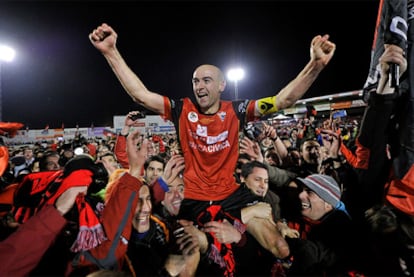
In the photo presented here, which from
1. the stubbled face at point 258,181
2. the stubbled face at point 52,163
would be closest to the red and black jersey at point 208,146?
the stubbled face at point 258,181

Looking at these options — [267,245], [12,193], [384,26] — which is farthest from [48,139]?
[384,26]

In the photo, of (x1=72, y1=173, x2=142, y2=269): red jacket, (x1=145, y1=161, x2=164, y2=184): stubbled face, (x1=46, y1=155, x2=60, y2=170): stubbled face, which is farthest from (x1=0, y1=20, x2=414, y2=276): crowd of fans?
(x1=46, y1=155, x2=60, y2=170): stubbled face

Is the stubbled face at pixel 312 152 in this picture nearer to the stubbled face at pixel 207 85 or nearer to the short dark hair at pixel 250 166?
the short dark hair at pixel 250 166

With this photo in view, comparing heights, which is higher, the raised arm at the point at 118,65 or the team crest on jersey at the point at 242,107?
the raised arm at the point at 118,65

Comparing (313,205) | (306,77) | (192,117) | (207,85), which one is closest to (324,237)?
(313,205)

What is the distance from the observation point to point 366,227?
260cm

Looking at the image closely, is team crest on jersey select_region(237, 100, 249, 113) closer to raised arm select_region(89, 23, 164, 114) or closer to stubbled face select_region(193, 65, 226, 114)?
stubbled face select_region(193, 65, 226, 114)

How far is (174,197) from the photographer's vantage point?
3059mm

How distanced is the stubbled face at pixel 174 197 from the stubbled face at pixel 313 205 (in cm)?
146

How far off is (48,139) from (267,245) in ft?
57.5

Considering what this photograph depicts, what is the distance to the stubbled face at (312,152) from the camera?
4051 millimetres

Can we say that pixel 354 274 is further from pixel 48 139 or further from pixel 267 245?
pixel 48 139

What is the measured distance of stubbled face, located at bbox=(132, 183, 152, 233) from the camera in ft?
7.93

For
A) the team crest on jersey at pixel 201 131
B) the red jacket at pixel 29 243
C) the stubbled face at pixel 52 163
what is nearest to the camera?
the red jacket at pixel 29 243
